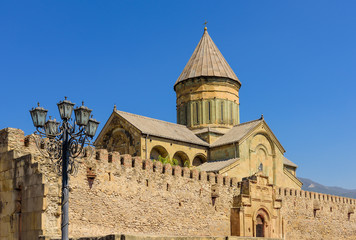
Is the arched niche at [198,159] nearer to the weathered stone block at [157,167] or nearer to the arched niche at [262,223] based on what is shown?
the arched niche at [262,223]

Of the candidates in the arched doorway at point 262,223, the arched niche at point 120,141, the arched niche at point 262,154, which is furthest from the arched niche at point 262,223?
the arched niche at point 120,141

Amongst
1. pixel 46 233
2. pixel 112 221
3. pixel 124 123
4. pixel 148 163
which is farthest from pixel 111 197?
pixel 124 123

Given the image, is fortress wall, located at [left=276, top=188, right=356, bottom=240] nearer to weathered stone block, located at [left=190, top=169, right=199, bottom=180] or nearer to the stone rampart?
the stone rampart

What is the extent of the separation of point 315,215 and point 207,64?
41.8 feet

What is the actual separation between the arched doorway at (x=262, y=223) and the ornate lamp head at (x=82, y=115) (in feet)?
49.1

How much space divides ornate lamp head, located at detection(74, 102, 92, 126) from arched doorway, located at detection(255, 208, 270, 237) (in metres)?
15.0

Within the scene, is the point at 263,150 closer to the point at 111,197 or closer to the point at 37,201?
the point at 111,197

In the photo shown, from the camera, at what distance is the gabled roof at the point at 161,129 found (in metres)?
29.1

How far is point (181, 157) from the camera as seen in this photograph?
1225 inches

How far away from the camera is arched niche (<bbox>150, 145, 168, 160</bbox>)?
29297 millimetres

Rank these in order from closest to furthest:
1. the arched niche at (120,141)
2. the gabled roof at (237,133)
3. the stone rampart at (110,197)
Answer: the stone rampart at (110,197) < the arched niche at (120,141) < the gabled roof at (237,133)

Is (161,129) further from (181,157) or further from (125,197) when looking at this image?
(125,197)

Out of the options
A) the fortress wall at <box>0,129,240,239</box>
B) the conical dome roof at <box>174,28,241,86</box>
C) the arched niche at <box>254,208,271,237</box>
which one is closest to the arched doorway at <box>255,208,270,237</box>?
the arched niche at <box>254,208,271,237</box>

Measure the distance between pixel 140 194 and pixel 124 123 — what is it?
10.6m
